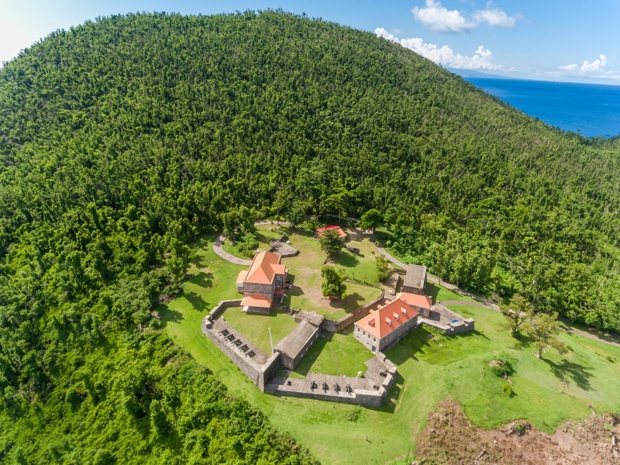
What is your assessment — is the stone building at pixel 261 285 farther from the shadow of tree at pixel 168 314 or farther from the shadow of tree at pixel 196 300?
the shadow of tree at pixel 168 314

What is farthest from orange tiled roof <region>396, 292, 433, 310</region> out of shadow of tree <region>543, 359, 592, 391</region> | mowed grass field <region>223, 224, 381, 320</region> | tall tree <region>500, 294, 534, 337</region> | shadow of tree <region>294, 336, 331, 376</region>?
shadow of tree <region>543, 359, 592, 391</region>

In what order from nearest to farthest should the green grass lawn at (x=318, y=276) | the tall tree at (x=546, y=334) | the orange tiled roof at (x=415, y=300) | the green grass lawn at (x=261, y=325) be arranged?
the tall tree at (x=546, y=334) → the green grass lawn at (x=261, y=325) → the orange tiled roof at (x=415, y=300) → the green grass lawn at (x=318, y=276)

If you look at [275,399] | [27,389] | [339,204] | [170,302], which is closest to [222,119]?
[339,204]

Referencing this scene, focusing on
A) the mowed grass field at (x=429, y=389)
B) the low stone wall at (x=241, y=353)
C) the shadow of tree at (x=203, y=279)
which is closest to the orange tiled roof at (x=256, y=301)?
the low stone wall at (x=241, y=353)

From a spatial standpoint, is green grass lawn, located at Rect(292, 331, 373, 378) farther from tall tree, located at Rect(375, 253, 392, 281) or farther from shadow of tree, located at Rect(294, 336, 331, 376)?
tall tree, located at Rect(375, 253, 392, 281)

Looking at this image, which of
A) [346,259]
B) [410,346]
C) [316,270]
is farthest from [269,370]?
[346,259]

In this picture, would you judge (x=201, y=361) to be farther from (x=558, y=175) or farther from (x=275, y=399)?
(x=558, y=175)

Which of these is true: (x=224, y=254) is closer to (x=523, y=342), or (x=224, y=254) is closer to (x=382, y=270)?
(x=382, y=270)
